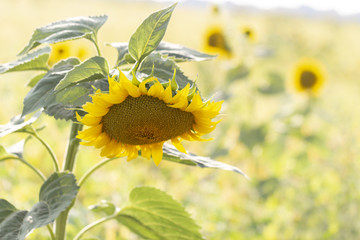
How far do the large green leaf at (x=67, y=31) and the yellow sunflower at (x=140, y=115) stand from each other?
127 millimetres

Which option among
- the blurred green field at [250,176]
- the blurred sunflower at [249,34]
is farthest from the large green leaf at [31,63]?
the blurred sunflower at [249,34]

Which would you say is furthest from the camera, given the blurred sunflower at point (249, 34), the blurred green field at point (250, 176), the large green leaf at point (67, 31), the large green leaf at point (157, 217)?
the blurred sunflower at point (249, 34)

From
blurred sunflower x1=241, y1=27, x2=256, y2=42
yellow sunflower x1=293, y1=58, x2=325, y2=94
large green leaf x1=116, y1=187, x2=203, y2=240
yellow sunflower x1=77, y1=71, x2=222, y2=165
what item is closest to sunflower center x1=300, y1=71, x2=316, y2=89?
yellow sunflower x1=293, y1=58, x2=325, y2=94

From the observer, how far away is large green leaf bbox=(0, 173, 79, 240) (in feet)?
1.91

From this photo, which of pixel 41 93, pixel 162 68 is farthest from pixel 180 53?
pixel 41 93

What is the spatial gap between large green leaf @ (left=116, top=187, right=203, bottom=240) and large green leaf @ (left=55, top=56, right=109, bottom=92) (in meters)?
0.29

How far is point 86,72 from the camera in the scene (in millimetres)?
540

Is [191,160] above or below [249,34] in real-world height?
above

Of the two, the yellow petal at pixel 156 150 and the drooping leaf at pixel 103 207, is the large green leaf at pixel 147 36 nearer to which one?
the yellow petal at pixel 156 150

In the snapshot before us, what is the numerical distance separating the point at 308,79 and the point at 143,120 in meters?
2.16

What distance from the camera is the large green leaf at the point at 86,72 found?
525 mm

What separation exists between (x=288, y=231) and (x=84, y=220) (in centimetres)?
87

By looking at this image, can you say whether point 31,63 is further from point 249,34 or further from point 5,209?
point 249,34

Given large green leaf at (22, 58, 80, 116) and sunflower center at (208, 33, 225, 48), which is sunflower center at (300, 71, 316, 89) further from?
large green leaf at (22, 58, 80, 116)
